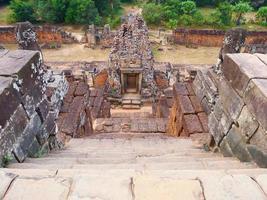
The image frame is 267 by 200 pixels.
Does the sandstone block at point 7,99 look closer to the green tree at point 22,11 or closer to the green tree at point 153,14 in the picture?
the green tree at point 153,14

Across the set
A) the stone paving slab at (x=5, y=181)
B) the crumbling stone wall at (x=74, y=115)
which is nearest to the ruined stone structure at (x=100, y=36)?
the crumbling stone wall at (x=74, y=115)

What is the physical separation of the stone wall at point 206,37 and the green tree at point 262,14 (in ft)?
15.5

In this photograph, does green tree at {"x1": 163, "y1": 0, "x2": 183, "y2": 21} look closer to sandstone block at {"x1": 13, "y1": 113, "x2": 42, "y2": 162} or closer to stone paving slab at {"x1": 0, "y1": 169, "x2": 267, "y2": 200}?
sandstone block at {"x1": 13, "y1": 113, "x2": 42, "y2": 162}

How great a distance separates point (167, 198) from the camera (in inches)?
62.4

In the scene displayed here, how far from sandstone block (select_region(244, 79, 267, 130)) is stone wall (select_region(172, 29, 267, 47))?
2057 cm

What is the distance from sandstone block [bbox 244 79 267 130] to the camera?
2.23 metres

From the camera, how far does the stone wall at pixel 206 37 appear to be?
21891 millimetres

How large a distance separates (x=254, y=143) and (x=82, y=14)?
76.2 ft

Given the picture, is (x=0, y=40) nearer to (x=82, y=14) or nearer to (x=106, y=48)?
(x=82, y=14)

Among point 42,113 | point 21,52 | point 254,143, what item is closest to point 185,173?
point 254,143

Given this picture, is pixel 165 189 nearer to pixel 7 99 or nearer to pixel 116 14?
pixel 7 99

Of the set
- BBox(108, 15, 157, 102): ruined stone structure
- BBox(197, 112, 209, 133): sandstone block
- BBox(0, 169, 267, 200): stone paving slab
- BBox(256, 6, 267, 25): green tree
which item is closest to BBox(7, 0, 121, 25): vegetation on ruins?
BBox(108, 15, 157, 102): ruined stone structure

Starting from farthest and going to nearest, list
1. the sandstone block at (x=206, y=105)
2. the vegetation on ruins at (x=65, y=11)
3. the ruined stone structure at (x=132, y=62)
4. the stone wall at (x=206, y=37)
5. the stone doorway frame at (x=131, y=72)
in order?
the vegetation on ruins at (x=65, y=11) < the stone wall at (x=206, y=37) < the stone doorway frame at (x=131, y=72) < the ruined stone structure at (x=132, y=62) < the sandstone block at (x=206, y=105)

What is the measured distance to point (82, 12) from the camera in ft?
76.4
